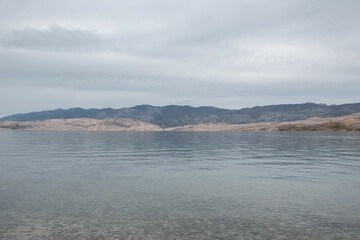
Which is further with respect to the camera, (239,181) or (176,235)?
(239,181)

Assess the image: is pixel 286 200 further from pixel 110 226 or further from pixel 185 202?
pixel 110 226

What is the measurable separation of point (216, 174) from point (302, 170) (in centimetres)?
1671

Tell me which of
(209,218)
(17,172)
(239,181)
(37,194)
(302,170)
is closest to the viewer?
(209,218)

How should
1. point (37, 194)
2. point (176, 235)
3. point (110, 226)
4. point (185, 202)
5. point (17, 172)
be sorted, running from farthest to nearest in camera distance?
1. point (17, 172)
2. point (37, 194)
3. point (185, 202)
4. point (110, 226)
5. point (176, 235)

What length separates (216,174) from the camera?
2189 inches

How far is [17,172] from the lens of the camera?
55.6 metres

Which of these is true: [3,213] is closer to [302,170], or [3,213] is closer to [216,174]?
[216,174]

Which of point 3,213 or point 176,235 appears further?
point 3,213

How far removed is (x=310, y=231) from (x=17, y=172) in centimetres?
4682

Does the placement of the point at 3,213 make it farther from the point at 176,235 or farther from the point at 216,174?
the point at 216,174

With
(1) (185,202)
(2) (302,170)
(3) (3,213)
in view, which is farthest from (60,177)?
(2) (302,170)

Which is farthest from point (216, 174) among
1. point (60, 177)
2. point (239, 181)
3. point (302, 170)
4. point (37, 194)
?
point (37, 194)

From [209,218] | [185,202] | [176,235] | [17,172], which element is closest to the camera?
[176,235]

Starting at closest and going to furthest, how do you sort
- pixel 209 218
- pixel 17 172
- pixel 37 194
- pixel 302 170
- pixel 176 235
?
pixel 176 235, pixel 209 218, pixel 37 194, pixel 17 172, pixel 302 170
